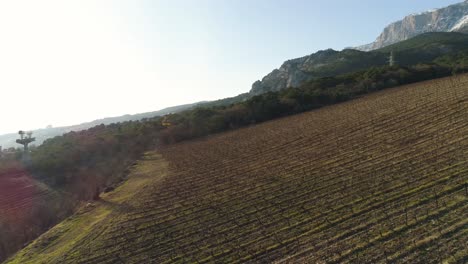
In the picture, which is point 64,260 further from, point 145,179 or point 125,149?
point 125,149

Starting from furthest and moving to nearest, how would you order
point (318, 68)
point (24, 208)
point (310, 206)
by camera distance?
point (318, 68) < point (24, 208) < point (310, 206)

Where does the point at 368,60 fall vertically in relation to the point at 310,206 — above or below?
above

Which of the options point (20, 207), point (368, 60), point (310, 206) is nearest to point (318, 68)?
point (368, 60)

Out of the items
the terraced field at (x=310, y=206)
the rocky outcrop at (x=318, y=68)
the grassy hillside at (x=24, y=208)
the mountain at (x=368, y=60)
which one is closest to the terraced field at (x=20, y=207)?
the grassy hillside at (x=24, y=208)

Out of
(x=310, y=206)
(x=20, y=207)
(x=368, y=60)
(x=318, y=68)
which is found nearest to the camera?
(x=310, y=206)

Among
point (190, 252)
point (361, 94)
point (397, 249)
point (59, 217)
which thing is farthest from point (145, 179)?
point (361, 94)

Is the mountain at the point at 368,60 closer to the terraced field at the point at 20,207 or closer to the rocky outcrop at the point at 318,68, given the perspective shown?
the rocky outcrop at the point at 318,68

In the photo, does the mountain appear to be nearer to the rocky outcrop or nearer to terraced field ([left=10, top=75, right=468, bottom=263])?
the rocky outcrop

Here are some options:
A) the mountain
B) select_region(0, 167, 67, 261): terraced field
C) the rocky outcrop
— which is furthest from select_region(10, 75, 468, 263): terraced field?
the mountain

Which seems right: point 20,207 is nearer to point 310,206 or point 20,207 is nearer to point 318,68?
point 310,206
